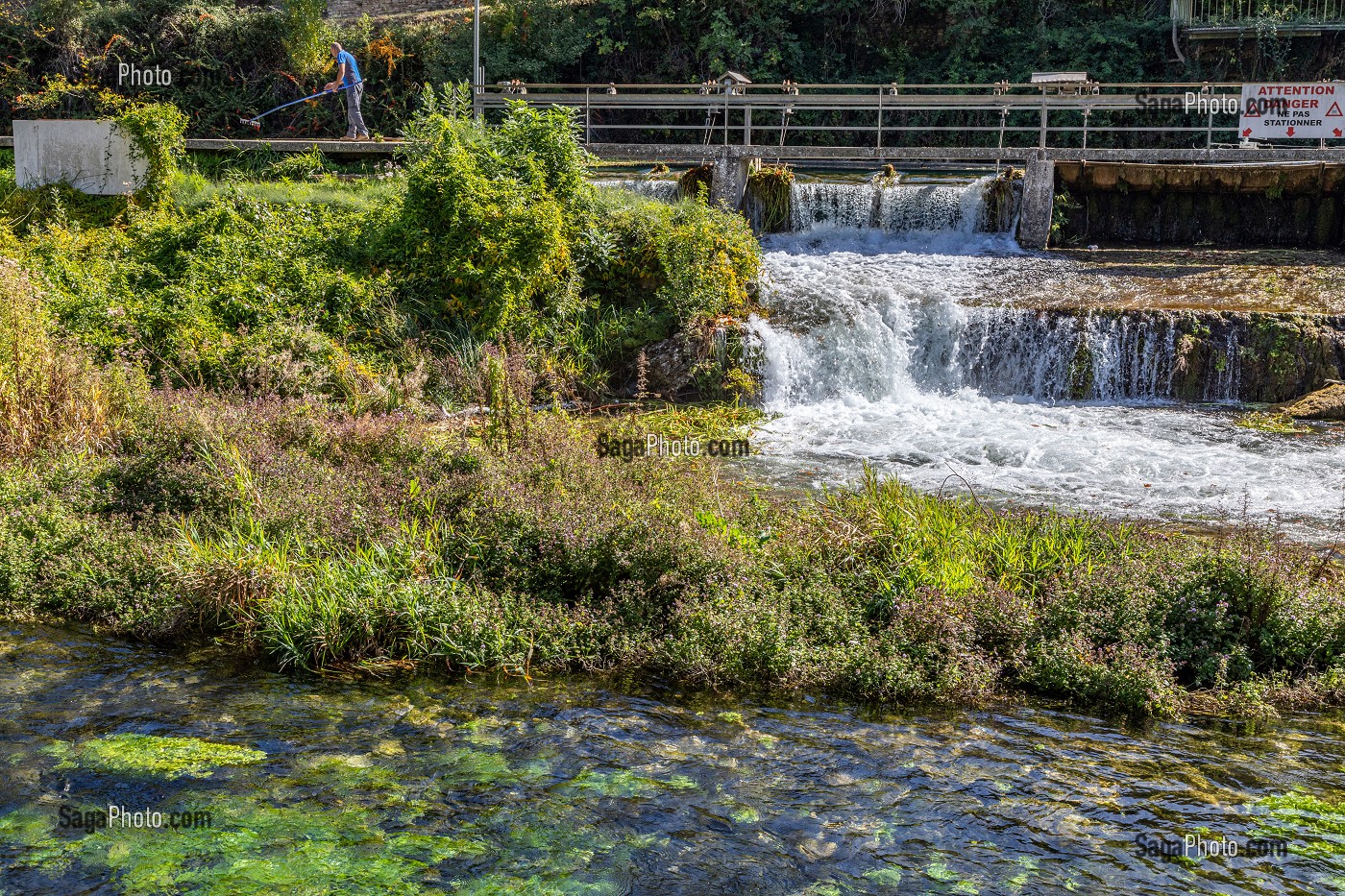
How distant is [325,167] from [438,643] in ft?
49.6

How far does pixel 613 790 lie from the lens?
5836mm

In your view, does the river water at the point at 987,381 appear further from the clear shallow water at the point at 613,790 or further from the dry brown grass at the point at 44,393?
the dry brown grass at the point at 44,393

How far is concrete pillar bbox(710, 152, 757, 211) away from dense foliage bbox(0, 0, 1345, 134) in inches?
339

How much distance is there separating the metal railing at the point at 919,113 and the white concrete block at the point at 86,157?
6166mm

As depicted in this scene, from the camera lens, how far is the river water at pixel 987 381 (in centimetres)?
1157

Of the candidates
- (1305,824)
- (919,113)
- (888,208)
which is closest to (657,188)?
(888,208)

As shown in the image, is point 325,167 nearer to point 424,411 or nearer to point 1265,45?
point 424,411

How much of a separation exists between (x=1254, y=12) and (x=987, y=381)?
643 inches

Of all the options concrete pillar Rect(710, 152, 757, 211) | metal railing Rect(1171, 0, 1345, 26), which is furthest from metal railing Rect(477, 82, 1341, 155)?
metal railing Rect(1171, 0, 1345, 26)

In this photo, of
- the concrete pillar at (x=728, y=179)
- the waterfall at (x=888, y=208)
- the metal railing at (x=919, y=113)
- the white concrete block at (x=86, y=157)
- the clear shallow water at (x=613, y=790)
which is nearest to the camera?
the clear shallow water at (x=613, y=790)

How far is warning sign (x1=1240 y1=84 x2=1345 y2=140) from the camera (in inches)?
782

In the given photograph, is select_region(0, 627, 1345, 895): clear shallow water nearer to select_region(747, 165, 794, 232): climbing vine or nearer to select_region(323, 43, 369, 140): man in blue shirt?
select_region(747, 165, 794, 232): climbing vine

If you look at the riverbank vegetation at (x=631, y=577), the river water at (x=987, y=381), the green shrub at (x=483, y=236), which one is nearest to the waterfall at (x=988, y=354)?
the river water at (x=987, y=381)

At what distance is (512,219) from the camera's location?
14273 mm
